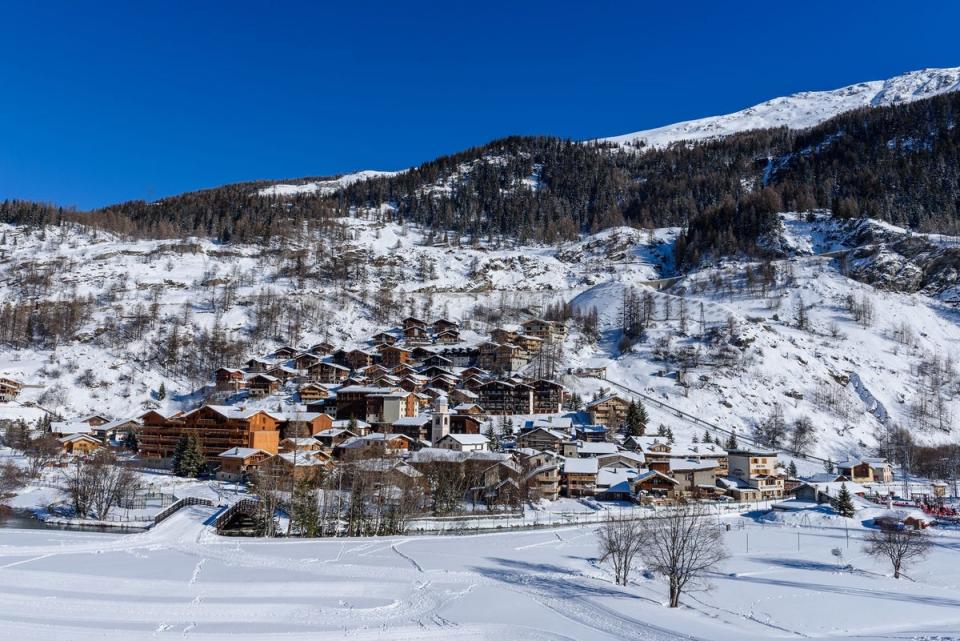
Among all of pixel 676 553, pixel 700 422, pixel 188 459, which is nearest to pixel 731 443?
pixel 700 422

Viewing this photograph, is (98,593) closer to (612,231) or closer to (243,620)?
(243,620)

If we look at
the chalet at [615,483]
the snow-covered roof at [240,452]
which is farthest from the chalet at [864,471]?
the snow-covered roof at [240,452]

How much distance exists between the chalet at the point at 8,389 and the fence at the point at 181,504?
38.5 meters

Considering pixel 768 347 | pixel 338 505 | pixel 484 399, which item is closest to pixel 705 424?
pixel 768 347

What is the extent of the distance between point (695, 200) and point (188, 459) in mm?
153883

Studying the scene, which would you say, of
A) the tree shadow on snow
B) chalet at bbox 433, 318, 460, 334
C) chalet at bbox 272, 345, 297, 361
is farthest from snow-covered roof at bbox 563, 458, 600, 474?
chalet at bbox 433, 318, 460, 334

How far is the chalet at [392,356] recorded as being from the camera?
8369 centimetres

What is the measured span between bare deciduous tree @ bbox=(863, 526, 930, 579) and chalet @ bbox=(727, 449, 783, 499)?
19.0 m

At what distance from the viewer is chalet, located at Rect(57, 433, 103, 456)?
5544 centimetres

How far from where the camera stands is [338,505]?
124 feet

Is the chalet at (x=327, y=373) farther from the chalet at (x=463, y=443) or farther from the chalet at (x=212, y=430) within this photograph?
the chalet at (x=463, y=443)

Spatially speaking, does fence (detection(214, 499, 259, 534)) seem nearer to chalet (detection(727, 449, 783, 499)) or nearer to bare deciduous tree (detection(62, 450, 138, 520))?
bare deciduous tree (detection(62, 450, 138, 520))

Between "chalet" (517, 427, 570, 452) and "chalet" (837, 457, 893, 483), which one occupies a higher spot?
"chalet" (517, 427, 570, 452)

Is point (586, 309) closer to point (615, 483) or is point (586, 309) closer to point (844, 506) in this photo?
point (615, 483)
